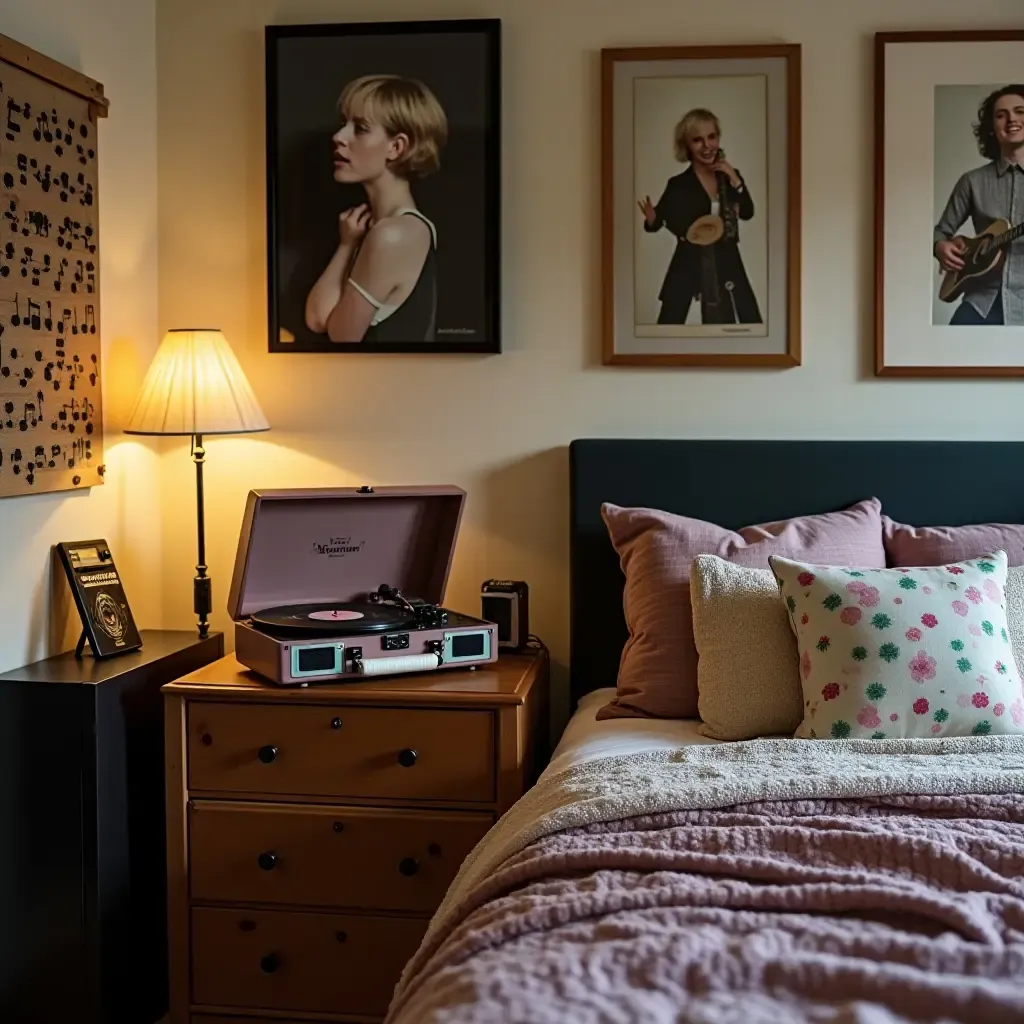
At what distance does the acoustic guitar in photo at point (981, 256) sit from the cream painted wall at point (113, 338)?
1.89 m

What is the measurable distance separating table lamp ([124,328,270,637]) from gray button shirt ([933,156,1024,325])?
1.63 metres

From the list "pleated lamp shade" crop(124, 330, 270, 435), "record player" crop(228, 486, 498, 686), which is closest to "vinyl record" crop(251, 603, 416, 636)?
"record player" crop(228, 486, 498, 686)

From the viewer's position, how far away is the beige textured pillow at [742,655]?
2.42 m

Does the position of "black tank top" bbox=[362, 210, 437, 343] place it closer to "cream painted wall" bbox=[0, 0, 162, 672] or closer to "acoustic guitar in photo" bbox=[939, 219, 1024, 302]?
"cream painted wall" bbox=[0, 0, 162, 672]

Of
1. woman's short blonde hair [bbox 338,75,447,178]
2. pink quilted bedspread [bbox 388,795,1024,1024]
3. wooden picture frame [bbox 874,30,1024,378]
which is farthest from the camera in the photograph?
woman's short blonde hair [bbox 338,75,447,178]

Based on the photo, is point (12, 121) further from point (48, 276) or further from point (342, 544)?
point (342, 544)

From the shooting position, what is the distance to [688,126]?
9.82 feet

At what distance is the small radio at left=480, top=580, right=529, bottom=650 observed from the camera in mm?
2893

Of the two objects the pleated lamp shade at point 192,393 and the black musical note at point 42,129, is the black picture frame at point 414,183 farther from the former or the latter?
the black musical note at point 42,129

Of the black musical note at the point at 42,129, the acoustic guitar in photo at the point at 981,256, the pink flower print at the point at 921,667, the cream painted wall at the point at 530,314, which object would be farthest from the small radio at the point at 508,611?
the black musical note at the point at 42,129

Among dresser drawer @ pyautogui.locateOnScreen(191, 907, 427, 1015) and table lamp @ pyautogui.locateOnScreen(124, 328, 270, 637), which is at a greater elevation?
table lamp @ pyautogui.locateOnScreen(124, 328, 270, 637)

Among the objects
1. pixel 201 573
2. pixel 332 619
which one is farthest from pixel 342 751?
pixel 201 573

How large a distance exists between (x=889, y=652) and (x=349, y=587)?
123 centimetres

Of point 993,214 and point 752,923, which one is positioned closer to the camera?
point 752,923
